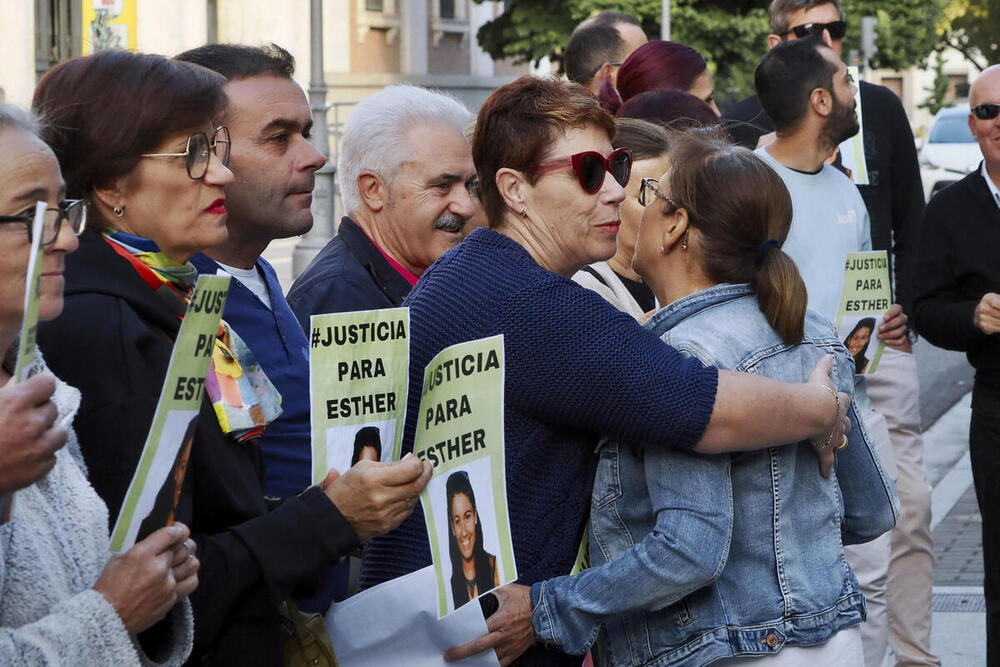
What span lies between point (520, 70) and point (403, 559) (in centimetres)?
3676

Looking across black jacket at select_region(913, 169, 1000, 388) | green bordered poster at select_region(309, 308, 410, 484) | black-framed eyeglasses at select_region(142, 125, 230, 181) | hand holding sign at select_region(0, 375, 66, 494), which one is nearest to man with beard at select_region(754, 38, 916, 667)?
black jacket at select_region(913, 169, 1000, 388)

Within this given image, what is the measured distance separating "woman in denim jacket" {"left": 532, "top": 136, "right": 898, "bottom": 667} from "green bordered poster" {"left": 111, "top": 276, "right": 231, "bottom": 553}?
935 millimetres

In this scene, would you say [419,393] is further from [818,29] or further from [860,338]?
[818,29]

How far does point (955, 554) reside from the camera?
7.20m

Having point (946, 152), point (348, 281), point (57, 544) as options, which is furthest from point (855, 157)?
point (946, 152)

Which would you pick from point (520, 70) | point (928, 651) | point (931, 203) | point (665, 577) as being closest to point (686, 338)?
point (665, 577)

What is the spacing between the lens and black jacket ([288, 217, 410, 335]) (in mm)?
3758

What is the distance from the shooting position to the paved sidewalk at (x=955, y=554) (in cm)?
586

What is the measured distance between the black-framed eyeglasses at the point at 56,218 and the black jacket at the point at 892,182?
13.0 ft

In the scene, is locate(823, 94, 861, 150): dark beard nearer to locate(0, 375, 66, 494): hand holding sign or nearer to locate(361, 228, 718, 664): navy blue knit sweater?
locate(361, 228, 718, 664): navy blue knit sweater

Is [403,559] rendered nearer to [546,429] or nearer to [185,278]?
[546,429]

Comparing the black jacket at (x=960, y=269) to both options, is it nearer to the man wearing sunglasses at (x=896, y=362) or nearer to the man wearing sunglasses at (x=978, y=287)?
the man wearing sunglasses at (x=978, y=287)

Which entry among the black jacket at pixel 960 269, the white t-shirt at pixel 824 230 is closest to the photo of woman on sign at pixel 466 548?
the white t-shirt at pixel 824 230

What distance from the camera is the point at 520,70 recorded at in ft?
128
